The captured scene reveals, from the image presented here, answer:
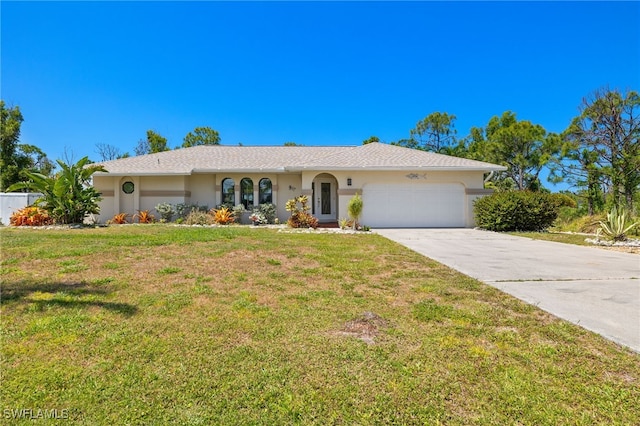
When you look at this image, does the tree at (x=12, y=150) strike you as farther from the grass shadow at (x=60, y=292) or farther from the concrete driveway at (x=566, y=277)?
the concrete driveway at (x=566, y=277)

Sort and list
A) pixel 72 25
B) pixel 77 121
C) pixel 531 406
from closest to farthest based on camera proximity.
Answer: pixel 531 406 < pixel 72 25 < pixel 77 121

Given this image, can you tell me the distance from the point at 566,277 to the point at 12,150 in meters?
39.7

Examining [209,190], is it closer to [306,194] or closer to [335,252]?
[306,194]

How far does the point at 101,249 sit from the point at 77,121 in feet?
66.5

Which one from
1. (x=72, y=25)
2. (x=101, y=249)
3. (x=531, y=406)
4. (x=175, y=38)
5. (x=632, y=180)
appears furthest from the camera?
(x=632, y=180)

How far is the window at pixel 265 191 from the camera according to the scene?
1825 cm

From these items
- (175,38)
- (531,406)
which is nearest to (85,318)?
(531,406)

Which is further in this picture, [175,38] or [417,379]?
[175,38]

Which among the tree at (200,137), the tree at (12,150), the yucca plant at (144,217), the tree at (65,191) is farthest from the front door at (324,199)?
the tree at (12,150)

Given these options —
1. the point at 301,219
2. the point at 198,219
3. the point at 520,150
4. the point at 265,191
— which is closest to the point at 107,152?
the point at 198,219

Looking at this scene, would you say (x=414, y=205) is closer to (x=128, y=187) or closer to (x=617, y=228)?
(x=617, y=228)

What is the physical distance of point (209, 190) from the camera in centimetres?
1828

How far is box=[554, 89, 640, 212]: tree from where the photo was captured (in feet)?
59.6

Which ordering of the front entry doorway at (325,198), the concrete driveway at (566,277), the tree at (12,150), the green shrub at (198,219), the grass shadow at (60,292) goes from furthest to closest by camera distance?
the tree at (12,150) → the front entry doorway at (325,198) → the green shrub at (198,219) → the grass shadow at (60,292) → the concrete driveway at (566,277)
